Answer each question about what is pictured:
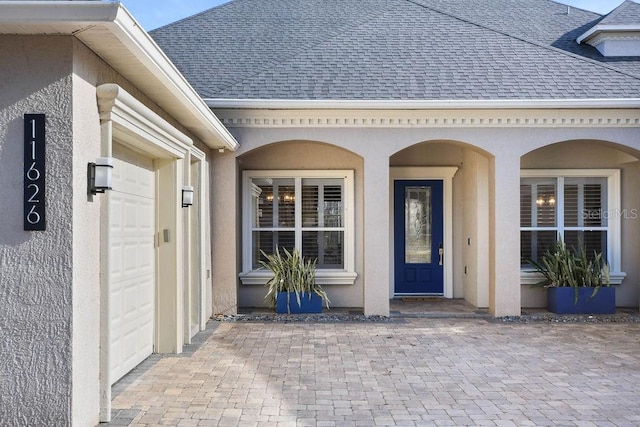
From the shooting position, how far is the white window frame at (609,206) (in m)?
9.52

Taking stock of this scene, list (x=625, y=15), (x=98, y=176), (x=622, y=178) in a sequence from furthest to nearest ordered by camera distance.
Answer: (x=625, y=15) → (x=622, y=178) → (x=98, y=176)

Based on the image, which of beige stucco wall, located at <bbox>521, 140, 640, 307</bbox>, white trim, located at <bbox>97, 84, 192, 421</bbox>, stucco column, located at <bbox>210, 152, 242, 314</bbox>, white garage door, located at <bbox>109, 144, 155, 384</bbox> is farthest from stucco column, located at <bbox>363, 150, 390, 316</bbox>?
white garage door, located at <bbox>109, 144, 155, 384</bbox>

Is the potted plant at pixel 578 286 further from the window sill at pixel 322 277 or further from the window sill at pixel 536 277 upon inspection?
the window sill at pixel 322 277

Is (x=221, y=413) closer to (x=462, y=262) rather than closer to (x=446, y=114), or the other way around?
(x=446, y=114)

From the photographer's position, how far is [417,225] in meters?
10.6

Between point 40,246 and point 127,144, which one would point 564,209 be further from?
point 40,246

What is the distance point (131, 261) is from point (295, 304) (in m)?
3.80

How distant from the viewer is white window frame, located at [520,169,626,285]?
31.2 feet

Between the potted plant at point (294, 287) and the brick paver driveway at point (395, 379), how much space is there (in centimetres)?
101

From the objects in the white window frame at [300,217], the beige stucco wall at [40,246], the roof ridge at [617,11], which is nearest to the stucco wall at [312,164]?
the white window frame at [300,217]

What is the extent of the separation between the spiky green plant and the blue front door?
1.92 meters

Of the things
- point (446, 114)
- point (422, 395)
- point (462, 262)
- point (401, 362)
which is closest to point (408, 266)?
point (462, 262)

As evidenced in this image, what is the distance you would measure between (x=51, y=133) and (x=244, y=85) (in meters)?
5.39

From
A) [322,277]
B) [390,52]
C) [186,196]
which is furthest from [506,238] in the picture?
[186,196]
